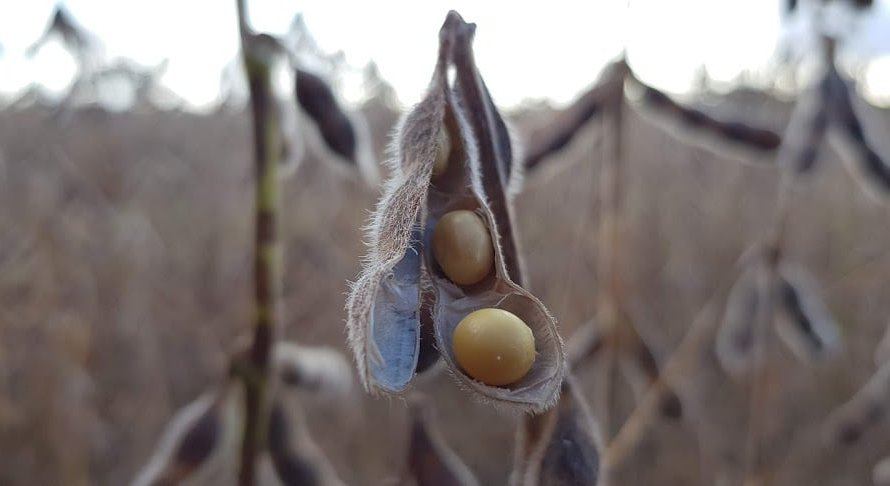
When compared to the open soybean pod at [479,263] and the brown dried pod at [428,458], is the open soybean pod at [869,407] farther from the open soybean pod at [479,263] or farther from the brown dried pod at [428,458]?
the open soybean pod at [479,263]

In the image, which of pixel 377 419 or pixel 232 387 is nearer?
pixel 232 387

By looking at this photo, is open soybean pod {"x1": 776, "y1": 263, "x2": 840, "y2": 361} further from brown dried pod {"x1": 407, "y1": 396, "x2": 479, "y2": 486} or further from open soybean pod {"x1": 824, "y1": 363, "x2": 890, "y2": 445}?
brown dried pod {"x1": 407, "y1": 396, "x2": 479, "y2": 486}

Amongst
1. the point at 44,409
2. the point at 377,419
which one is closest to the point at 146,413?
the point at 44,409

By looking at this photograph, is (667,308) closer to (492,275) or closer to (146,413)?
(146,413)

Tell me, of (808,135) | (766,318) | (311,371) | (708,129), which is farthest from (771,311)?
(311,371)

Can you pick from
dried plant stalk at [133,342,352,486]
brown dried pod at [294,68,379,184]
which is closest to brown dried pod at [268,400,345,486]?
dried plant stalk at [133,342,352,486]

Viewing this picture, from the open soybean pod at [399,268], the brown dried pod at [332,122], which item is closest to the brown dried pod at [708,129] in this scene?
the brown dried pod at [332,122]
